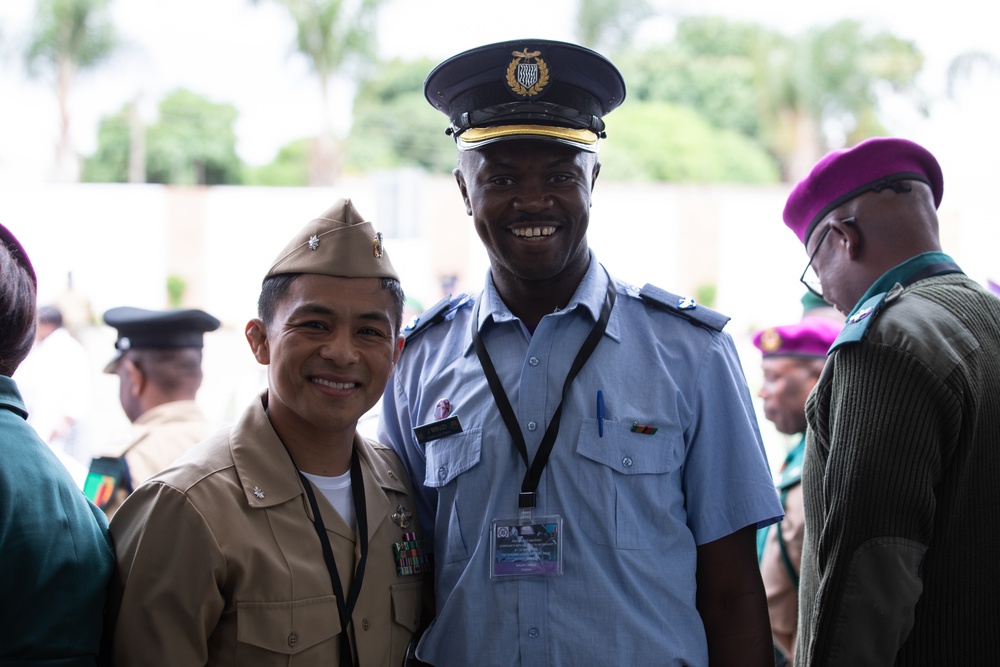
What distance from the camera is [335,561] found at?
2176 millimetres

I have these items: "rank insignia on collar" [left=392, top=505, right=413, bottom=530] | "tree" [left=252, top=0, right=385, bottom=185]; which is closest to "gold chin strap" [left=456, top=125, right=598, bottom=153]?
"rank insignia on collar" [left=392, top=505, right=413, bottom=530]

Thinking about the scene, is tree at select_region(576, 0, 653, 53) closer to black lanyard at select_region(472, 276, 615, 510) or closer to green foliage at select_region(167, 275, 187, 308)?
green foliage at select_region(167, 275, 187, 308)

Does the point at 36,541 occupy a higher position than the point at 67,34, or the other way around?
the point at 67,34

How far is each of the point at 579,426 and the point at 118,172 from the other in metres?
36.9

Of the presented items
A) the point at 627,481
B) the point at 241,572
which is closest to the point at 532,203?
the point at 627,481

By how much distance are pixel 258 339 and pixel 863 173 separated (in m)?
1.72

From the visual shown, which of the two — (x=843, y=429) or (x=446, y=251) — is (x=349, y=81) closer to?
(x=446, y=251)

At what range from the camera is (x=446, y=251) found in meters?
20.5

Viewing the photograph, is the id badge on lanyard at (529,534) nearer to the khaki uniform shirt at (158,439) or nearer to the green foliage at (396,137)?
the khaki uniform shirt at (158,439)

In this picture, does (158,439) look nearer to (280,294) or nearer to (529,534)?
(280,294)

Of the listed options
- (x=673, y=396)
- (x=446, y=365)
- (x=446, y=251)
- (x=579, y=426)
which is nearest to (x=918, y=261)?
(x=673, y=396)

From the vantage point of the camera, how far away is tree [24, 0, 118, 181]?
26.7 meters

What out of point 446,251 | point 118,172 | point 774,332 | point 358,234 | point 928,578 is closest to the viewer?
point 928,578

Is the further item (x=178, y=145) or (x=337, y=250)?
(x=178, y=145)
